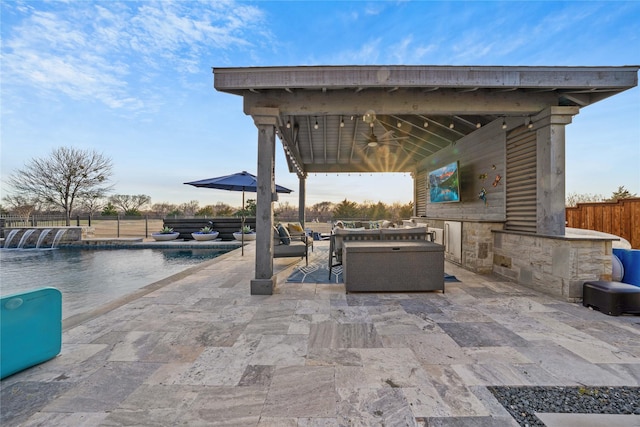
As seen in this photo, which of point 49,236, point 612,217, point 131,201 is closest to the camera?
point 612,217

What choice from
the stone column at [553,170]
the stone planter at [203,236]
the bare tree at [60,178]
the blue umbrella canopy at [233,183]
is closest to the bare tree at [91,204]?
the bare tree at [60,178]

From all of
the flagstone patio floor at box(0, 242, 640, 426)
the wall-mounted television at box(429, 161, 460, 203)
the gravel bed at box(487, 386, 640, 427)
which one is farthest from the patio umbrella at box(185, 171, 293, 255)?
the gravel bed at box(487, 386, 640, 427)

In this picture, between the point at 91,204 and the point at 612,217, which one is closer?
the point at 612,217

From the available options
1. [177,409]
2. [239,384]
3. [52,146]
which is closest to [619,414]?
[239,384]

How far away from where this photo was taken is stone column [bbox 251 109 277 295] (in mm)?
3666

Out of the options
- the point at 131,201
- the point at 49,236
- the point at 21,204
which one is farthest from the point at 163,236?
the point at 131,201

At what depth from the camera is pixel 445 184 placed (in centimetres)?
625

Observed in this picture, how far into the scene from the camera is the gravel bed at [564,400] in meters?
1.39

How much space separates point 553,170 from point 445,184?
257cm

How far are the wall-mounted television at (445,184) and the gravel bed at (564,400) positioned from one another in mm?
4561

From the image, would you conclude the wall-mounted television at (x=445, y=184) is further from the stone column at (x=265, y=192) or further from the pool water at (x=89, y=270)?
the pool water at (x=89, y=270)

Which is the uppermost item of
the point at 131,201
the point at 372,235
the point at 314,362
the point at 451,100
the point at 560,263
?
the point at 451,100

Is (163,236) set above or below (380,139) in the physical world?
below

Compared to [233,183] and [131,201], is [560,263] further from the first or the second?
[131,201]
